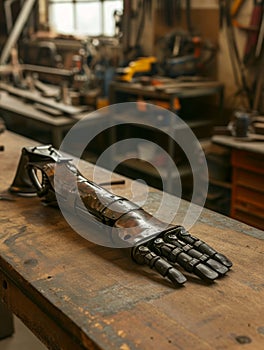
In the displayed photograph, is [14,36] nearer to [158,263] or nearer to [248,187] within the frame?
[248,187]

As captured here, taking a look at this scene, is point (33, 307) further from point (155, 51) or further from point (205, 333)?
point (155, 51)

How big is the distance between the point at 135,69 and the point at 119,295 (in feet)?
8.52

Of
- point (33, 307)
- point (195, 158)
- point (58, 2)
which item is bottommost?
point (195, 158)

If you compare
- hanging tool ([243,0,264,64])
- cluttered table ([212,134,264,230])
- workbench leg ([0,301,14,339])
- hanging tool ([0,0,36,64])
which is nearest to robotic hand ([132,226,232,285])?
workbench leg ([0,301,14,339])

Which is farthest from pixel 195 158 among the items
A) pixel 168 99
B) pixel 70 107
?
pixel 70 107

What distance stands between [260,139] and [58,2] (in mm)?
3339

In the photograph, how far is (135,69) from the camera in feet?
11.1

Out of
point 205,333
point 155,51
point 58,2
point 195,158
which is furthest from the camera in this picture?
point 58,2

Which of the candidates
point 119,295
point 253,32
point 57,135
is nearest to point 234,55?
point 253,32

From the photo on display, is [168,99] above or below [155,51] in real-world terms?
below

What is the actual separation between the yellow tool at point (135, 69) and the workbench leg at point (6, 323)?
71.0 inches

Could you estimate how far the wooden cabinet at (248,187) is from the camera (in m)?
2.35

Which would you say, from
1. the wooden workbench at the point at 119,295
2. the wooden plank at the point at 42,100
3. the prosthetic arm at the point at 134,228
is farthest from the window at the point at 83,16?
the wooden workbench at the point at 119,295

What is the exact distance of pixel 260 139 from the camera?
2420 millimetres
